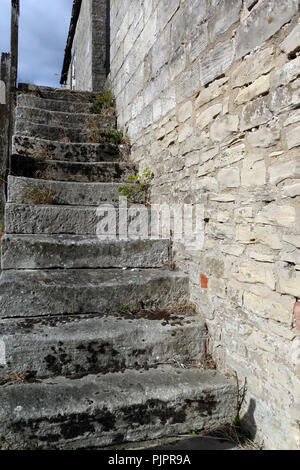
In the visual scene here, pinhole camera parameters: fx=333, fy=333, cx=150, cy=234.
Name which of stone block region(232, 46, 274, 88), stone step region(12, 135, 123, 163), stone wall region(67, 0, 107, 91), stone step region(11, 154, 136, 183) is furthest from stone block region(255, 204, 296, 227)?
stone wall region(67, 0, 107, 91)

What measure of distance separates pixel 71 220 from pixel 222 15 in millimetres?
1767

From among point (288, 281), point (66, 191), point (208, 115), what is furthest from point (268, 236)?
point (66, 191)

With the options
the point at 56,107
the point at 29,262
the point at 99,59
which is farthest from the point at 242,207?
the point at 99,59

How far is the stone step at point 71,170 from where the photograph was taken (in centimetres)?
313

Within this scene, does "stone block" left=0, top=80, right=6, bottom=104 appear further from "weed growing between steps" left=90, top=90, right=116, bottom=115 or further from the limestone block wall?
the limestone block wall

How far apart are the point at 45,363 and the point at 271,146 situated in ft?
5.26

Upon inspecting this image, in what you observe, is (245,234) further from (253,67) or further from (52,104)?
(52,104)

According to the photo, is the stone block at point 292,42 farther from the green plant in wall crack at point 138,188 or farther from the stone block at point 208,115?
the green plant in wall crack at point 138,188

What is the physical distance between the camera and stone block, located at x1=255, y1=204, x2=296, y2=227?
1.42 metres

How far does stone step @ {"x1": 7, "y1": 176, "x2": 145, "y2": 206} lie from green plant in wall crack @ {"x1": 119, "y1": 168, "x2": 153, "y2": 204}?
0.02 meters

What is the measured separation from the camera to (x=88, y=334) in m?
1.89

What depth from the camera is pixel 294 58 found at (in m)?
1.40

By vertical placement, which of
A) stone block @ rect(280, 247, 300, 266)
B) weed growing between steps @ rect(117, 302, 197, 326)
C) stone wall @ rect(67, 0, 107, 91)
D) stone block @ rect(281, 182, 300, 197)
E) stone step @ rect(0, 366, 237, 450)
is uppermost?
stone wall @ rect(67, 0, 107, 91)

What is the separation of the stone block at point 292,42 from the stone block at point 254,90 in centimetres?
14
